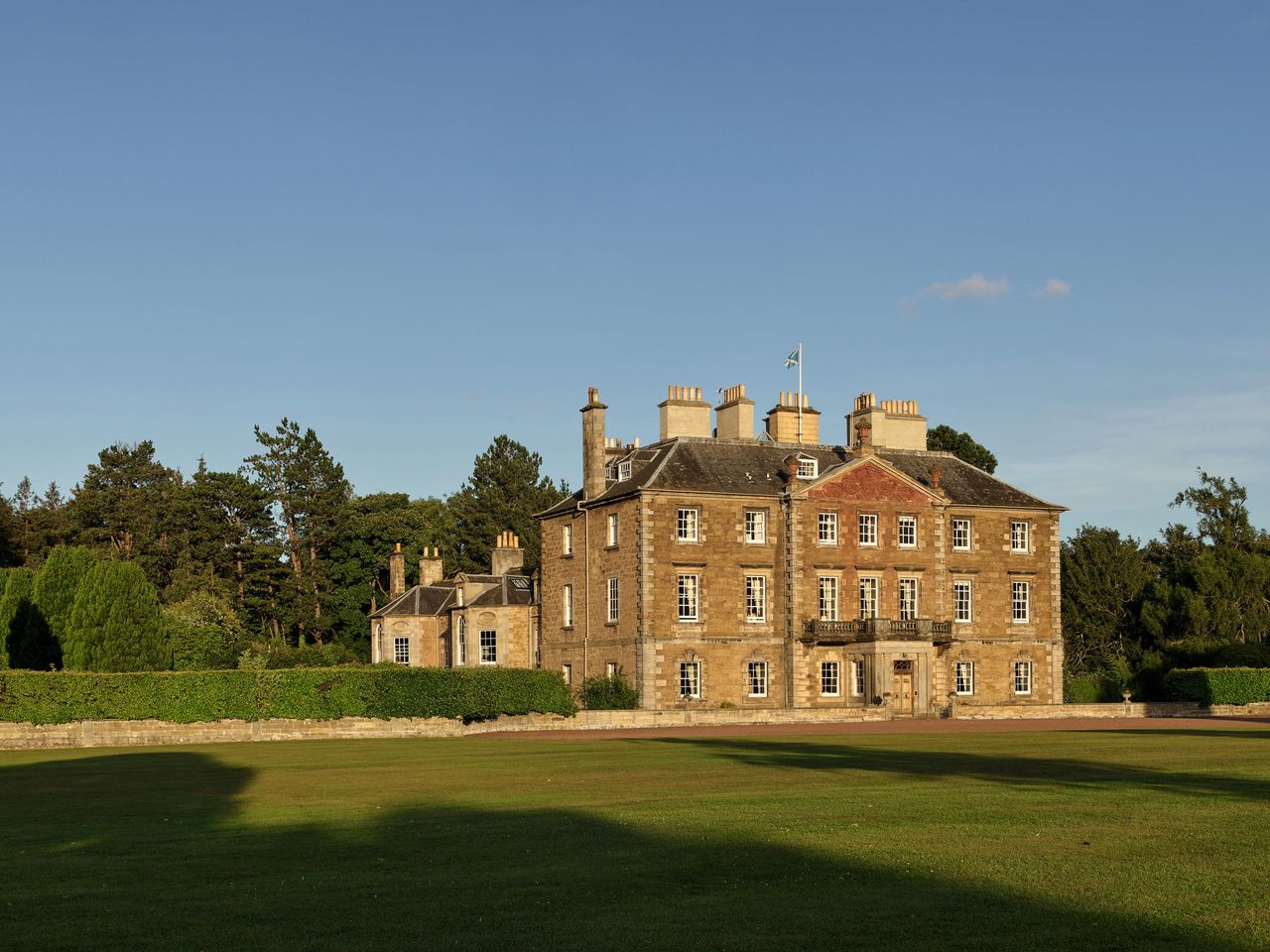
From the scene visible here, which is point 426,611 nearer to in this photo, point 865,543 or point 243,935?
point 865,543

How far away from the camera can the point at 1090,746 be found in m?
35.0

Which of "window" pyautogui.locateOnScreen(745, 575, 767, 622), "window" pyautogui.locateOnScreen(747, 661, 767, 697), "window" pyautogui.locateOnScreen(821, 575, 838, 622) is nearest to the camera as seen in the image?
"window" pyautogui.locateOnScreen(747, 661, 767, 697)

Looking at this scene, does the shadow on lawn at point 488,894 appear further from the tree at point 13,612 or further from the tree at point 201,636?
the tree at point 201,636

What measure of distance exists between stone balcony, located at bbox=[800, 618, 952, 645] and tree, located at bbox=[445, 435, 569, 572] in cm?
4224

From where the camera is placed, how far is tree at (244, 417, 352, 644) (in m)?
98.6

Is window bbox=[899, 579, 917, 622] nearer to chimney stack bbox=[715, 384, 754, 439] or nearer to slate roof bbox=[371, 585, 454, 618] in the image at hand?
chimney stack bbox=[715, 384, 754, 439]

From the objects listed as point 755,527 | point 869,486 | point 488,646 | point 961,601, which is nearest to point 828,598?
point 755,527

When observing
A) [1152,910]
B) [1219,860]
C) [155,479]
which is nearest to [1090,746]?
[1219,860]

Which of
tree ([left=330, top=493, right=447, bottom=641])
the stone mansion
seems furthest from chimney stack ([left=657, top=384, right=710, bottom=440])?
tree ([left=330, top=493, right=447, bottom=641])

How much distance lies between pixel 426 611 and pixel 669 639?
73.6ft

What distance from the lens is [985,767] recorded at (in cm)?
2859

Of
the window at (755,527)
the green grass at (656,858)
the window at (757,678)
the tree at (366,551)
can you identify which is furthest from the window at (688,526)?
the tree at (366,551)

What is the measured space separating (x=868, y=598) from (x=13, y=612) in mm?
33812

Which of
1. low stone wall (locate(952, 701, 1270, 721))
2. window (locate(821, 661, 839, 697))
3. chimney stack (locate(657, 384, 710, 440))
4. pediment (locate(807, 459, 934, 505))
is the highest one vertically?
chimney stack (locate(657, 384, 710, 440))
